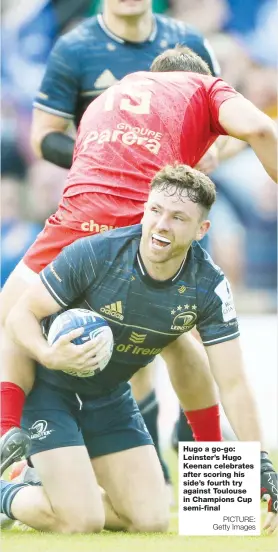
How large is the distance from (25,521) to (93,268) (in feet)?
3.72

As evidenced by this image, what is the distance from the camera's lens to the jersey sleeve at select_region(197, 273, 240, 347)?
14.4 ft

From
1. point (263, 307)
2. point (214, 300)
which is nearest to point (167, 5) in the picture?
point (263, 307)

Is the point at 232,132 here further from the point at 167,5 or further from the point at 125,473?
the point at 167,5

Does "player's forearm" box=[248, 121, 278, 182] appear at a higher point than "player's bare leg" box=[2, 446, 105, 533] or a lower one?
higher

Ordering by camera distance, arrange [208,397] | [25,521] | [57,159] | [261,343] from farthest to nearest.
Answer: [261,343] → [57,159] → [208,397] → [25,521]

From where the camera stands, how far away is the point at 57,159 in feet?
19.5

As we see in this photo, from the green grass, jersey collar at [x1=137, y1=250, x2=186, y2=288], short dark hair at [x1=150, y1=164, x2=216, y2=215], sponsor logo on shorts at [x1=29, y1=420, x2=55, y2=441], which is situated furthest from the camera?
sponsor logo on shorts at [x1=29, y1=420, x2=55, y2=441]

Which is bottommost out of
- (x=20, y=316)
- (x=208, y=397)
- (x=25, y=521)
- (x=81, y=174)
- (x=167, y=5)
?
(x=25, y=521)

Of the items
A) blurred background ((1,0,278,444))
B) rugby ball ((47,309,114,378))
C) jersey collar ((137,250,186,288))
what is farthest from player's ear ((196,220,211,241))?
blurred background ((1,0,278,444))

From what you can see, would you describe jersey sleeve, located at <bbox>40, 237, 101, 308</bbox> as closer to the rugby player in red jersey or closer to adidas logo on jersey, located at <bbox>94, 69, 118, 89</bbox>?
the rugby player in red jersey

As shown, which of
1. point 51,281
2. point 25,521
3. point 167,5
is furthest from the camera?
point 167,5

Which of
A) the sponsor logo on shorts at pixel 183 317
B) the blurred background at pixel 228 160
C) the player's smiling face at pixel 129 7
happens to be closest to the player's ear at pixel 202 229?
the sponsor logo on shorts at pixel 183 317

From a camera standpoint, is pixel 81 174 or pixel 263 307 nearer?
pixel 81 174

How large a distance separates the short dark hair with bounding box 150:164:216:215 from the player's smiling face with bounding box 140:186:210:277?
11 mm
